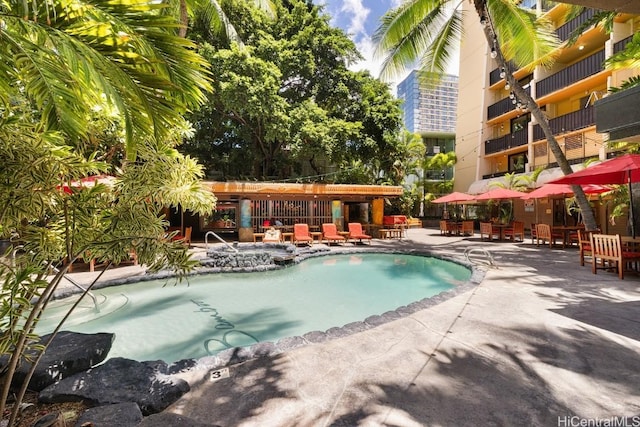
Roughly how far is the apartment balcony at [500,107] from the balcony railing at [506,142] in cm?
173

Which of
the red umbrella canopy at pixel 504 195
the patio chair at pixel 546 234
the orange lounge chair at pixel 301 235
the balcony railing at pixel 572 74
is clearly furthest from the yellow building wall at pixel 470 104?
the orange lounge chair at pixel 301 235

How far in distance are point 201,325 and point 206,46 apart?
15855 mm

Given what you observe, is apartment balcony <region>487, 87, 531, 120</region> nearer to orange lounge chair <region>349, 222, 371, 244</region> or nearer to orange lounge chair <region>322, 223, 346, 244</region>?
orange lounge chair <region>349, 222, 371, 244</region>

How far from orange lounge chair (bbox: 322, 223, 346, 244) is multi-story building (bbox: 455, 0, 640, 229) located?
9.05 metres

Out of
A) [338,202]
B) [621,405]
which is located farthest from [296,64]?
[621,405]

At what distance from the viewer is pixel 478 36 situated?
78.7 ft

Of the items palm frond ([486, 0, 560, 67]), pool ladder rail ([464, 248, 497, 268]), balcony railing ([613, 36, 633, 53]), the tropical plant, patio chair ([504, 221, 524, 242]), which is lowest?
pool ladder rail ([464, 248, 497, 268])

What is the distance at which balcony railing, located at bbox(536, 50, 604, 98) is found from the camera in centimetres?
1630

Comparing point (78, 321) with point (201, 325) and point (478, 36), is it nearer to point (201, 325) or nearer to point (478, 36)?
point (201, 325)

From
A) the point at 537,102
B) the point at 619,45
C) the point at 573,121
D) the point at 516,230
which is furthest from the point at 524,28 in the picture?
the point at 537,102

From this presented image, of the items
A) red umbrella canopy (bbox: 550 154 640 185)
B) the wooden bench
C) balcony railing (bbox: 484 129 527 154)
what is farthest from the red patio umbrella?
balcony railing (bbox: 484 129 527 154)

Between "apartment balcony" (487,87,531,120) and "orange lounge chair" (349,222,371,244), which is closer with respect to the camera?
"orange lounge chair" (349,222,371,244)

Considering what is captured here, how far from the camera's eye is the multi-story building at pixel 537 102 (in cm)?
1616

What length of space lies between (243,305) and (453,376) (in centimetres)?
515
